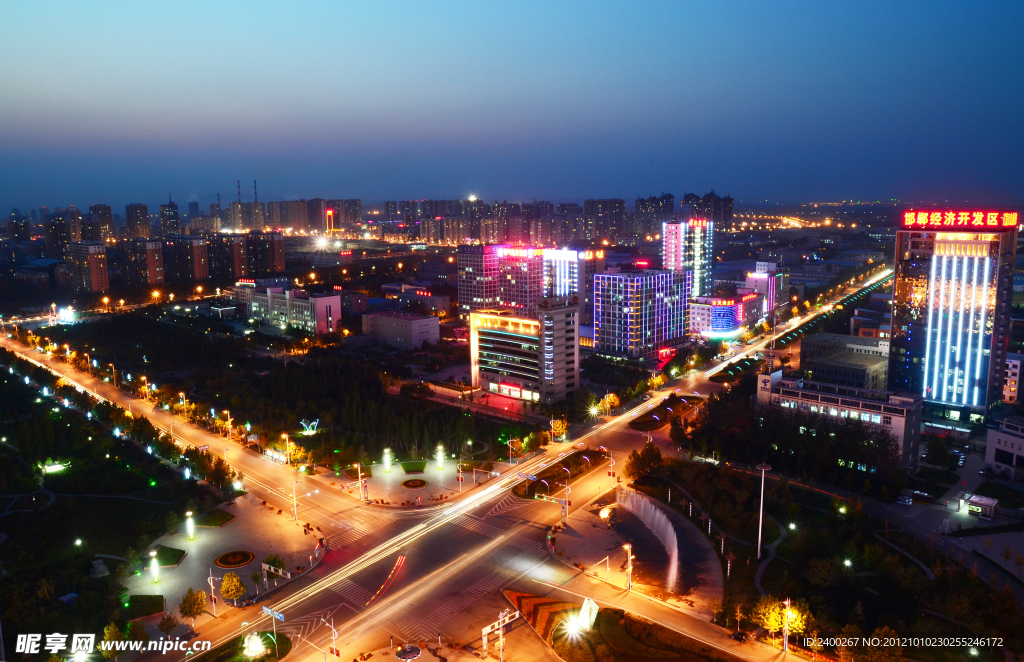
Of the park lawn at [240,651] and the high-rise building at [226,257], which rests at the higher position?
the high-rise building at [226,257]

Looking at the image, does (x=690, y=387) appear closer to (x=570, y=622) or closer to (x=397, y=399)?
(x=397, y=399)

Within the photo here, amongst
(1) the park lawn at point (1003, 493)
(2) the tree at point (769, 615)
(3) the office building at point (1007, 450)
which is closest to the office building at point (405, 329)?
(3) the office building at point (1007, 450)

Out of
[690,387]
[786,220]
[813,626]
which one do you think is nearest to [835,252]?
[786,220]

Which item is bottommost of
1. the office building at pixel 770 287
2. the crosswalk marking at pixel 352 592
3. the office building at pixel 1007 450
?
the crosswalk marking at pixel 352 592

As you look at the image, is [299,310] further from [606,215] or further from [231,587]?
[606,215]

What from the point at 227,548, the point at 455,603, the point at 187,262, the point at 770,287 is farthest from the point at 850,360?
the point at 187,262

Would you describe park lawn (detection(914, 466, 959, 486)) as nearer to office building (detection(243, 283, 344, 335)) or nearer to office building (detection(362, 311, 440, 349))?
office building (detection(362, 311, 440, 349))

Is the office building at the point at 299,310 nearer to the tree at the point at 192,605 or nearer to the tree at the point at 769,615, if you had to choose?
the tree at the point at 192,605

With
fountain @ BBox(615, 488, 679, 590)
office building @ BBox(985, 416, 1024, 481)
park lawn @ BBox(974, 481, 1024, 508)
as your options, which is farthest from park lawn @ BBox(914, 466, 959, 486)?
fountain @ BBox(615, 488, 679, 590)
